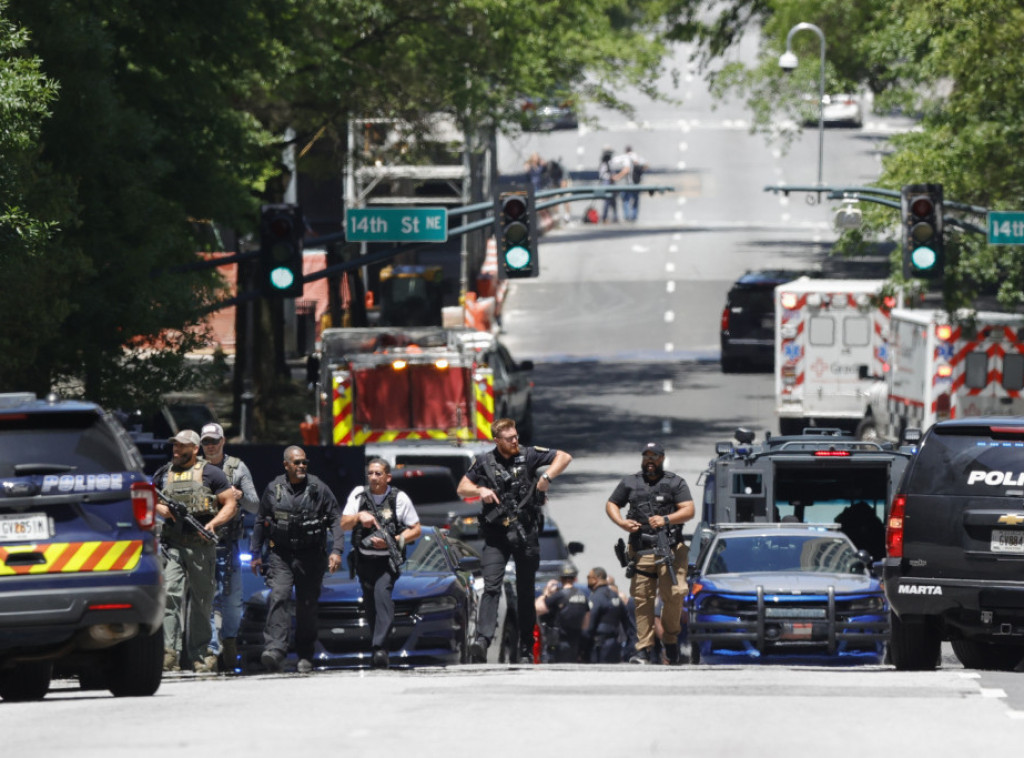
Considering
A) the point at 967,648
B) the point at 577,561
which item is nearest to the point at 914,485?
the point at 967,648

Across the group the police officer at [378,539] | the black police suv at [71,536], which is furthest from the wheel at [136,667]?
the police officer at [378,539]

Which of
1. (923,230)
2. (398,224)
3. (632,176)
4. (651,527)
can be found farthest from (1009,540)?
(632,176)

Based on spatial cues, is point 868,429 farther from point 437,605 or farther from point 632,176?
point 632,176

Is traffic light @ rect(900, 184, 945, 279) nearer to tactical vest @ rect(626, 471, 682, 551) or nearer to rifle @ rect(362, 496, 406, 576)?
tactical vest @ rect(626, 471, 682, 551)

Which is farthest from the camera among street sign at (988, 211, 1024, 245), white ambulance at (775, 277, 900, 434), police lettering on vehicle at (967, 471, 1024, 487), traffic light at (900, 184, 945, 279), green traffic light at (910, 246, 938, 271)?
white ambulance at (775, 277, 900, 434)

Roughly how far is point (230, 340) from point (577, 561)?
20545 mm

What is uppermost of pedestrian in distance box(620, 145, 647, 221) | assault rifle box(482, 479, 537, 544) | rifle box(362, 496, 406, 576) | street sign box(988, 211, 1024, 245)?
pedestrian in distance box(620, 145, 647, 221)

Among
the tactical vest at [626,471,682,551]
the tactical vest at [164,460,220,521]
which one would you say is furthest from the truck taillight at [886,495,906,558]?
the tactical vest at [164,460,220,521]

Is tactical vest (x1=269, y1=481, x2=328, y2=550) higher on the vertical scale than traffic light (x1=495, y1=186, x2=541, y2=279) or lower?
lower

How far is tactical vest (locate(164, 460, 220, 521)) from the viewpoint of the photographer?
14.6 m

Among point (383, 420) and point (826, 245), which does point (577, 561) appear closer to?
point (383, 420)

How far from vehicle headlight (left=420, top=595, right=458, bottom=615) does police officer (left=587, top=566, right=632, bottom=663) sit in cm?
451

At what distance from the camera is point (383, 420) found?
90.0ft

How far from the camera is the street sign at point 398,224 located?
2583cm
